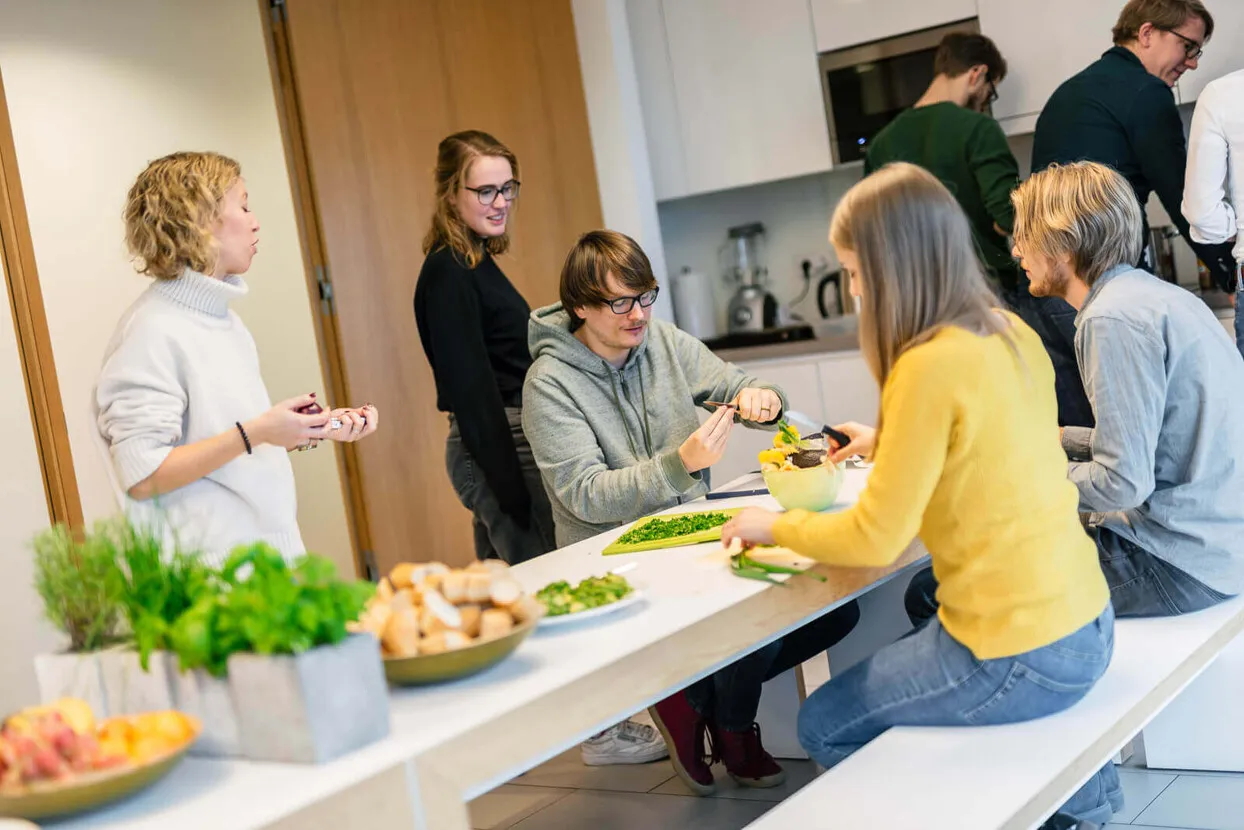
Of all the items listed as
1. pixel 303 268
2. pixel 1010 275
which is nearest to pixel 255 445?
pixel 303 268

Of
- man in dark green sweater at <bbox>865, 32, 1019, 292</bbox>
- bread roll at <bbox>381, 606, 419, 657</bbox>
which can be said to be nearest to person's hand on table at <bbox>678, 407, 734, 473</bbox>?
bread roll at <bbox>381, 606, 419, 657</bbox>

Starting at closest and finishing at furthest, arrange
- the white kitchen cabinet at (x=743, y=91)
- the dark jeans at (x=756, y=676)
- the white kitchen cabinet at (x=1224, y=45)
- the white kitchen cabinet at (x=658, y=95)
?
the dark jeans at (x=756, y=676)
the white kitchen cabinet at (x=1224, y=45)
the white kitchen cabinet at (x=743, y=91)
the white kitchen cabinet at (x=658, y=95)

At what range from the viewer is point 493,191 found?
3047mm

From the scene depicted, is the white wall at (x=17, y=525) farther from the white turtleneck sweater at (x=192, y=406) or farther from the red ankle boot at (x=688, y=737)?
the red ankle boot at (x=688, y=737)

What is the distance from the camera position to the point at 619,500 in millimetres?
2518

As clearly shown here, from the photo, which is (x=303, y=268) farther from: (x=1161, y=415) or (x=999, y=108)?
(x=1161, y=415)

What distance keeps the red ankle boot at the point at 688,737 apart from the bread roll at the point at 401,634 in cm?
133

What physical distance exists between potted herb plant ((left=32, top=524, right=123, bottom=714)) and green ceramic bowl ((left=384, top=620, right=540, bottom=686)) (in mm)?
330

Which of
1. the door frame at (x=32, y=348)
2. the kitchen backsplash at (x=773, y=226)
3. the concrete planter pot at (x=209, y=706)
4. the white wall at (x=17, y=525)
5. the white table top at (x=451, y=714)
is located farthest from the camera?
the kitchen backsplash at (x=773, y=226)

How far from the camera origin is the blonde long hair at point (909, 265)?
5.91 feet

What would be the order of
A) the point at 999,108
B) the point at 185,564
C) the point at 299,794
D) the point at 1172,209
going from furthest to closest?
the point at 999,108 → the point at 1172,209 → the point at 185,564 → the point at 299,794

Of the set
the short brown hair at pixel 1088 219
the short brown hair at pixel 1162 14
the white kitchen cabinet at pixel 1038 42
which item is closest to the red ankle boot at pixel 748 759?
the short brown hair at pixel 1088 219

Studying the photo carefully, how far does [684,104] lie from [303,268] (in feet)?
6.09

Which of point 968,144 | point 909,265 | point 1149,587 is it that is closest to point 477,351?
point 909,265
